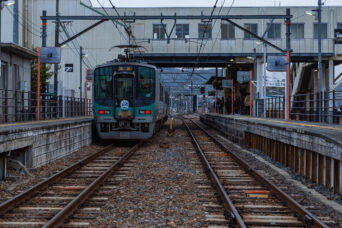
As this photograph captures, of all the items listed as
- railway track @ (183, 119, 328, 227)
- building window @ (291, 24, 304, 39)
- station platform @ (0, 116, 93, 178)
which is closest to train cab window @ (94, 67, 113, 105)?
station platform @ (0, 116, 93, 178)

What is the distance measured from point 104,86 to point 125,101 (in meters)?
1.00

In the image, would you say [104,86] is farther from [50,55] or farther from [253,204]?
[253,204]

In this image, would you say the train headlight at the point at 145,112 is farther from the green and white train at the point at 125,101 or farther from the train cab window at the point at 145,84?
the train cab window at the point at 145,84

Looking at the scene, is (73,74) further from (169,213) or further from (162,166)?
(169,213)

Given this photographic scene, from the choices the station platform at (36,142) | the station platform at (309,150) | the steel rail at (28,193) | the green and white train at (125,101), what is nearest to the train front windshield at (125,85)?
the green and white train at (125,101)

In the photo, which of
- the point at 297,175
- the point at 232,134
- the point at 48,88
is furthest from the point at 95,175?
the point at 48,88

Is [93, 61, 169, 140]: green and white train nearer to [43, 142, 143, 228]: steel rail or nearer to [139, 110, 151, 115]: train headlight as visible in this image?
[139, 110, 151, 115]: train headlight

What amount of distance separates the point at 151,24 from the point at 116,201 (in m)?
27.1

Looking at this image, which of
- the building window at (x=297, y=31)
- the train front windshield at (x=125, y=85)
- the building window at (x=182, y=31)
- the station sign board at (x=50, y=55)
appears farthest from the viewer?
the building window at (x=297, y=31)

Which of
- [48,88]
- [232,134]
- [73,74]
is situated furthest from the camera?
[73,74]

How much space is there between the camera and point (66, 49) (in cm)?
4466

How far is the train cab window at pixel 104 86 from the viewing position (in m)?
15.3

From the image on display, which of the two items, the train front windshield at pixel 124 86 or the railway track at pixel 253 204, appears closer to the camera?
the railway track at pixel 253 204

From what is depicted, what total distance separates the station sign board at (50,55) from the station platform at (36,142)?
3134 millimetres
